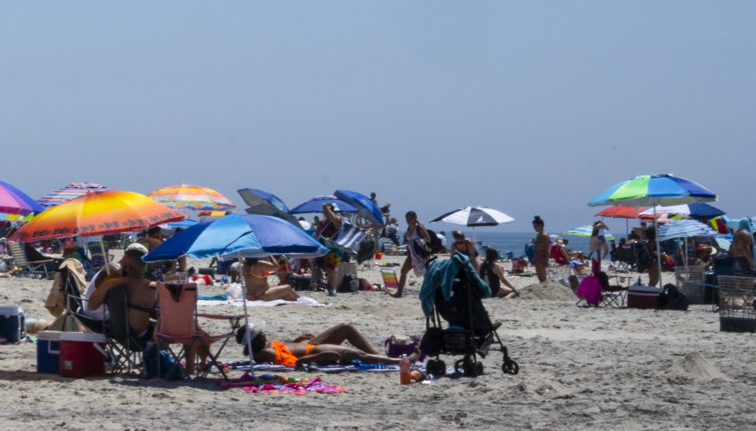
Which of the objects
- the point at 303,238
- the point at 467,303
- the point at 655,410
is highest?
the point at 303,238

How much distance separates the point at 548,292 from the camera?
690 inches

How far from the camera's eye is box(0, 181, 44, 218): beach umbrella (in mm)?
9039

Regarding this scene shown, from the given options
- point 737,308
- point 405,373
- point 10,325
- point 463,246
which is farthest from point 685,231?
point 10,325

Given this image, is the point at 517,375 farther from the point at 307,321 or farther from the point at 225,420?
the point at 307,321

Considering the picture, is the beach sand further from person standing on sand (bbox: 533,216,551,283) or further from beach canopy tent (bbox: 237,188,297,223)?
beach canopy tent (bbox: 237,188,297,223)

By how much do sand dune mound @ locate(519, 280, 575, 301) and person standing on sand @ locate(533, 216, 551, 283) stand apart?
3.03 ft

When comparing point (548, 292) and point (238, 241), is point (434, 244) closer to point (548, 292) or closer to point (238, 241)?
point (548, 292)

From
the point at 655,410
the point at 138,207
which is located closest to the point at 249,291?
the point at 138,207

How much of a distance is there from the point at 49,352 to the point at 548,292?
34.4 feet

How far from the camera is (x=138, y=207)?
28.7 ft

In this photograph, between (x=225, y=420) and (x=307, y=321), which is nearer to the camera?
(x=225, y=420)

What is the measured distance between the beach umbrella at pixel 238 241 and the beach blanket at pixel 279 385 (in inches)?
12.0

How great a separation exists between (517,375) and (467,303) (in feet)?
2.41

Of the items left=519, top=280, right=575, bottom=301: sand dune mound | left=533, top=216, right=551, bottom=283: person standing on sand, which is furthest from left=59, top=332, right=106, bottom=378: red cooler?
left=533, top=216, right=551, bottom=283: person standing on sand
